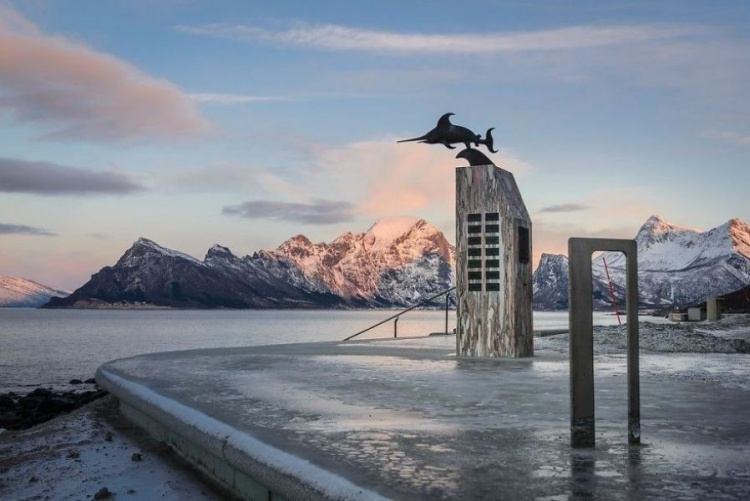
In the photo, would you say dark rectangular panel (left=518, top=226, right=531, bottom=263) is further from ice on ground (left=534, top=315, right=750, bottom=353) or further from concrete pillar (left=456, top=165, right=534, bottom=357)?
ice on ground (left=534, top=315, right=750, bottom=353)

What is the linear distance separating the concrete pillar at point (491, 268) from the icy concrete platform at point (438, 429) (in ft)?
7.60

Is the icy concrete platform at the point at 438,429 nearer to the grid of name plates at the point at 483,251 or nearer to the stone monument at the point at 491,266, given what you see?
the stone monument at the point at 491,266

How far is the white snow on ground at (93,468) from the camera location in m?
6.09

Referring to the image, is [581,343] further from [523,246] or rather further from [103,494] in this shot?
[523,246]

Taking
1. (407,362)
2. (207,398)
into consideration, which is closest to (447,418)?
(207,398)

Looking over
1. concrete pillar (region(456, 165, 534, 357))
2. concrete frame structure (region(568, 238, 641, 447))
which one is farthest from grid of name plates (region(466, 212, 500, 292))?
concrete frame structure (region(568, 238, 641, 447))

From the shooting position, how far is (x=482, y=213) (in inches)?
553

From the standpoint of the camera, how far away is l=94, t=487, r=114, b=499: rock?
5.91m

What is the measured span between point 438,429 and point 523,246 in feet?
28.0

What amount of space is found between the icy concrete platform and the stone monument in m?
2.32

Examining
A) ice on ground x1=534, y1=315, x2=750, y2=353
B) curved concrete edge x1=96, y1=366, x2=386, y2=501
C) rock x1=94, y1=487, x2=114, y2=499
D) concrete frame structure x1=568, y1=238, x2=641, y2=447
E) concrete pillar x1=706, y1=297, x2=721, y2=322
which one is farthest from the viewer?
concrete pillar x1=706, y1=297, x2=721, y2=322

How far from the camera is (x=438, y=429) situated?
596cm

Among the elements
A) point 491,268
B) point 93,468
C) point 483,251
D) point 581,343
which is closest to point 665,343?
point 491,268

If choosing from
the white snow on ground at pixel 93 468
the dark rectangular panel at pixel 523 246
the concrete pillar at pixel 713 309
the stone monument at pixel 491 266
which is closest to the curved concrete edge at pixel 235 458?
the white snow on ground at pixel 93 468
